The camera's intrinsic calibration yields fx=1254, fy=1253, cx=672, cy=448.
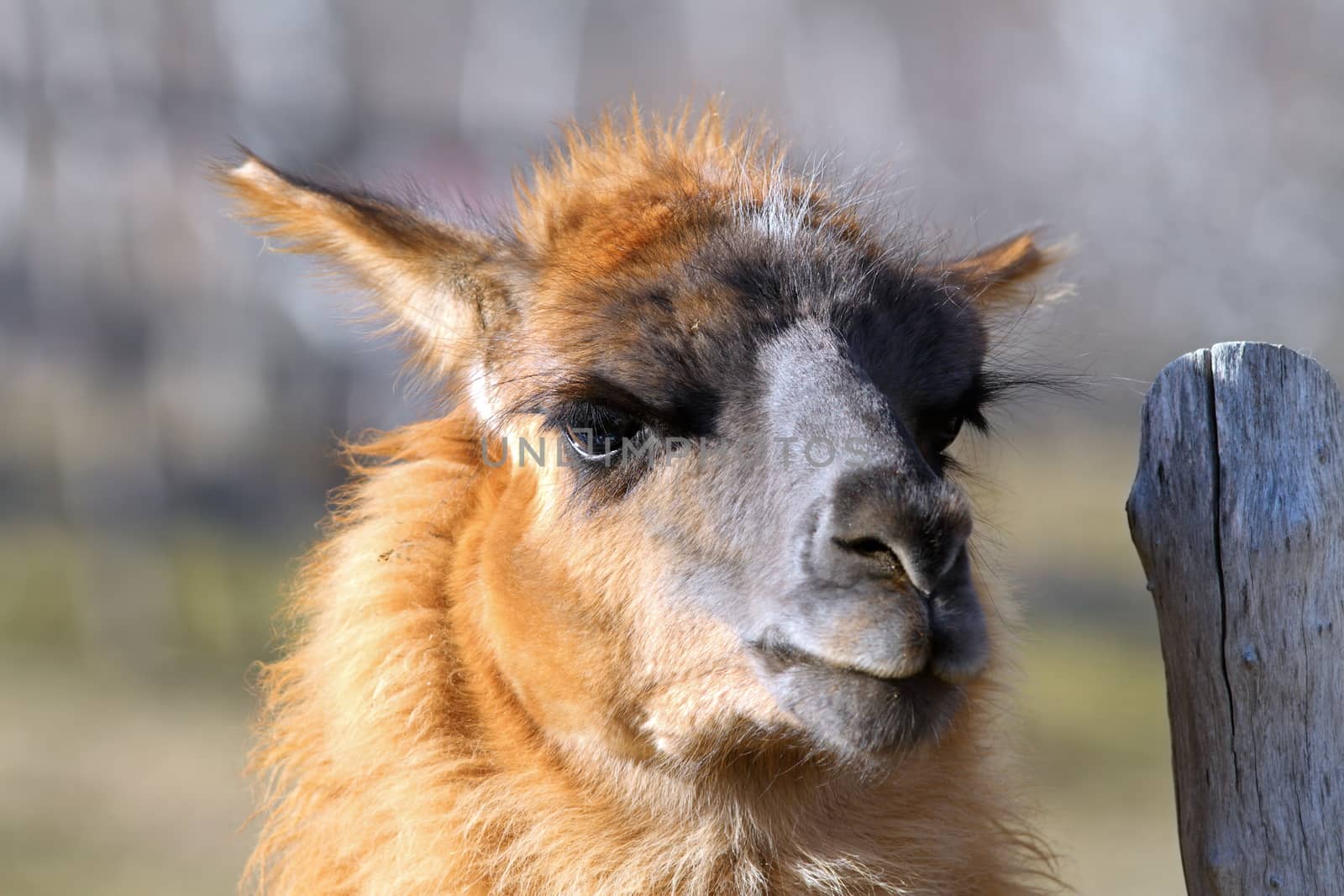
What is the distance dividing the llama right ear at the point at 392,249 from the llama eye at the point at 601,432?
462 mm

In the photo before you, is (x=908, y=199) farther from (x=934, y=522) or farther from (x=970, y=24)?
(x=970, y=24)

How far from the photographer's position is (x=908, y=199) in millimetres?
3439

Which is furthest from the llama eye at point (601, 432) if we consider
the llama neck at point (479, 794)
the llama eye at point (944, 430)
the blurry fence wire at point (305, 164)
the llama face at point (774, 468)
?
the blurry fence wire at point (305, 164)

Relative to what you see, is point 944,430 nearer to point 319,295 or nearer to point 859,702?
point 859,702

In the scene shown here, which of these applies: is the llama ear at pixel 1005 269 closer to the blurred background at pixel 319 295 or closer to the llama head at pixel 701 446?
the llama head at pixel 701 446

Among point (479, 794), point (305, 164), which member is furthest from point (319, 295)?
point (479, 794)

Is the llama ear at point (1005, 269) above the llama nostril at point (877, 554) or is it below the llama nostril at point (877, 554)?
above

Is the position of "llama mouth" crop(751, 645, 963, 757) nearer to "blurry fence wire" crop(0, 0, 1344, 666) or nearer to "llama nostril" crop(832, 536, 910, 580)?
"llama nostril" crop(832, 536, 910, 580)

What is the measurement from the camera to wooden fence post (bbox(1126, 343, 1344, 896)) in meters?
2.15

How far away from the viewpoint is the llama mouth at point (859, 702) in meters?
2.16

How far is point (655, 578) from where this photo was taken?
2430 millimetres

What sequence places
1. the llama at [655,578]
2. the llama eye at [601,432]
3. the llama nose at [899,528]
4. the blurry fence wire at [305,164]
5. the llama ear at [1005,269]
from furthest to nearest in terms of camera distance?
the blurry fence wire at [305,164], the llama ear at [1005,269], the llama eye at [601,432], the llama at [655,578], the llama nose at [899,528]

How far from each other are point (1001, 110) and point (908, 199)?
1312cm

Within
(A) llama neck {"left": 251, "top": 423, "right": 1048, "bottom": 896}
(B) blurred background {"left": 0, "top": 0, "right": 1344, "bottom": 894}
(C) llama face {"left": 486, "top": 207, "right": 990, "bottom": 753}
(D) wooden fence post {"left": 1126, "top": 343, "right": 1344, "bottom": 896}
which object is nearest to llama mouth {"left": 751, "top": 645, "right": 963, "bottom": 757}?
(C) llama face {"left": 486, "top": 207, "right": 990, "bottom": 753}
